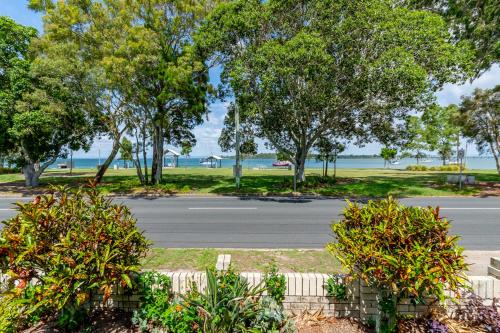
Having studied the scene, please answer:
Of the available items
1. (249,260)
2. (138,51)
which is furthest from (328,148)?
(249,260)

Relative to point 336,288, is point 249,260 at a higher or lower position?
lower

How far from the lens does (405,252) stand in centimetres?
278

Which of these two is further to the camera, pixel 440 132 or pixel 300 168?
pixel 440 132

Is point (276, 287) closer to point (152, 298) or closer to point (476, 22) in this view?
point (152, 298)

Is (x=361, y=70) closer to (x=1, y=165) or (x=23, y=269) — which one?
(x=23, y=269)

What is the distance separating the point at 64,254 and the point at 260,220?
6632 mm

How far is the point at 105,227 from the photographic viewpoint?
10.1ft

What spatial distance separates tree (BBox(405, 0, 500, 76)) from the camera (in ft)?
47.7

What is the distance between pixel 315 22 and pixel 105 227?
1262 centimetres

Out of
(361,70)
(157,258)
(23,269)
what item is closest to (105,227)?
(23,269)

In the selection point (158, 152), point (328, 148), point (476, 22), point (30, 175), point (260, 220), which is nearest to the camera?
point (260, 220)

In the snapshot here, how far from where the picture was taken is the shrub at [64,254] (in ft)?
8.98

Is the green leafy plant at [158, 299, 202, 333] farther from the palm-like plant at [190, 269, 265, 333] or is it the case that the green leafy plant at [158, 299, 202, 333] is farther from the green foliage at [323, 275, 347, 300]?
the green foliage at [323, 275, 347, 300]

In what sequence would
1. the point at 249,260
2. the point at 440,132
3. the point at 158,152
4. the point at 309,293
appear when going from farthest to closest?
1. the point at 440,132
2. the point at 158,152
3. the point at 249,260
4. the point at 309,293
